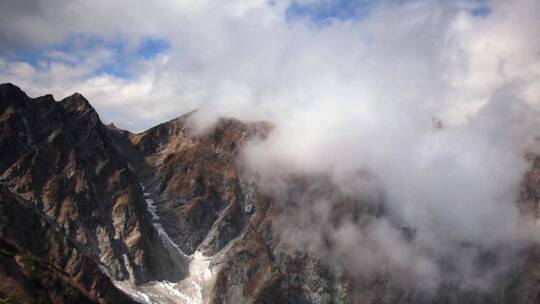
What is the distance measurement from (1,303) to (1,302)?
1.29ft

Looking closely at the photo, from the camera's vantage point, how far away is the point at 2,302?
140 meters

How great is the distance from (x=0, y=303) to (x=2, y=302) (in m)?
1.79

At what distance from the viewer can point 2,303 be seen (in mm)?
139750

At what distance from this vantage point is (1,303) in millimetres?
138625

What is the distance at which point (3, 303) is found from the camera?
5541 inches

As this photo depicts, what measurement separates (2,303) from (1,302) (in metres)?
1.53

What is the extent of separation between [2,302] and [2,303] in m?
0.39

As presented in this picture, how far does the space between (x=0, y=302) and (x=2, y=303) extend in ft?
6.21

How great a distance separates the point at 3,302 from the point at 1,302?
2099 mm

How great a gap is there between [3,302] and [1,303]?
1.79m

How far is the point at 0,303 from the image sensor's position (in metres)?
138

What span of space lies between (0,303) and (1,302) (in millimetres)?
631

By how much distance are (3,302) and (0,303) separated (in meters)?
2.70
